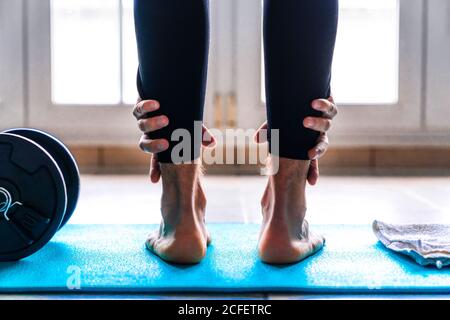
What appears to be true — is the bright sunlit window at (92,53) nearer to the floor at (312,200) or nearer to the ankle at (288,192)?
the floor at (312,200)

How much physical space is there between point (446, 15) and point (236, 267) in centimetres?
169

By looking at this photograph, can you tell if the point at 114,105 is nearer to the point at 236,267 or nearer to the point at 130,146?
the point at 130,146

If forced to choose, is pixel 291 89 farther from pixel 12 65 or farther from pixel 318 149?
pixel 12 65

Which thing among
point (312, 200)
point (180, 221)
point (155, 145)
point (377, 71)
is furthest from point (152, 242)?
point (377, 71)

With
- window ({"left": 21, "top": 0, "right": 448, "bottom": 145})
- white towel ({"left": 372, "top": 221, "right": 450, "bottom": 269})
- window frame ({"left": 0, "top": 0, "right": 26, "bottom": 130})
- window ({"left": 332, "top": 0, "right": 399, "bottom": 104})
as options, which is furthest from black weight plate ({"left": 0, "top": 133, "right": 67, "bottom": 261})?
window ({"left": 332, "top": 0, "right": 399, "bottom": 104})

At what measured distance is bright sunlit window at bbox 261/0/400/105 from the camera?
2.12 m

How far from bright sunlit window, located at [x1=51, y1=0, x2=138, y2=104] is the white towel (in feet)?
4.65

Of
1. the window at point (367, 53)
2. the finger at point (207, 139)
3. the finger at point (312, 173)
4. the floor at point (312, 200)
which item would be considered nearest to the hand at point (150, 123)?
the finger at point (207, 139)

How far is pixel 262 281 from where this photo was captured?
28.2 inches

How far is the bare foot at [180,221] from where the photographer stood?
82cm

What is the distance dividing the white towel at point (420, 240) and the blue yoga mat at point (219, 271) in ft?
0.05

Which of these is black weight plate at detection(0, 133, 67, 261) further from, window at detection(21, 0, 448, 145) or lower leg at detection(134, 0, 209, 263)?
window at detection(21, 0, 448, 145)
